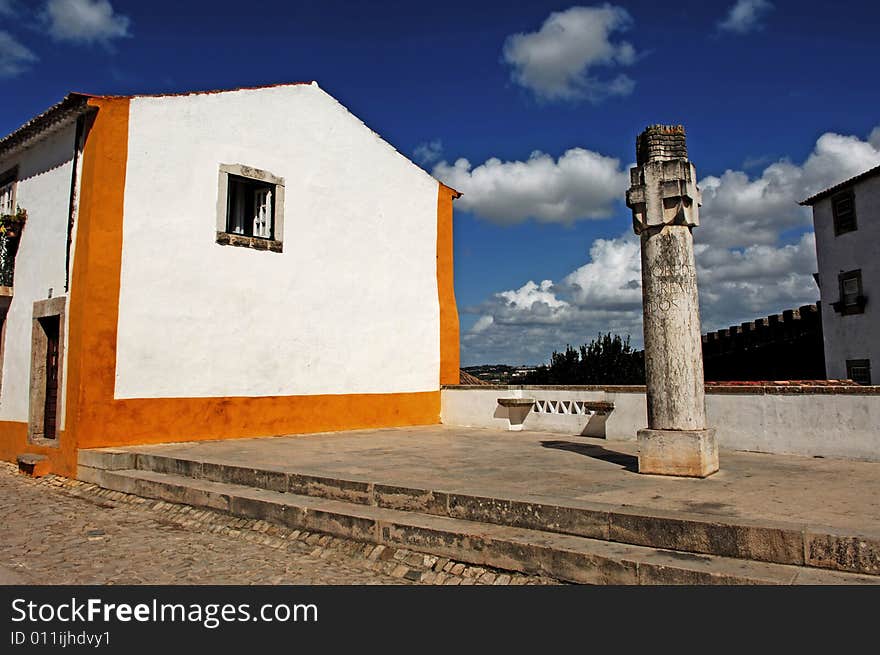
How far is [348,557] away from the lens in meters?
5.59

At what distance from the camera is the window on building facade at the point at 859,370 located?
21594 millimetres

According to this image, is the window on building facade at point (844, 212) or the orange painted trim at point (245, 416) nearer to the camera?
the orange painted trim at point (245, 416)

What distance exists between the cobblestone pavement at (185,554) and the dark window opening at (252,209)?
5.72 m

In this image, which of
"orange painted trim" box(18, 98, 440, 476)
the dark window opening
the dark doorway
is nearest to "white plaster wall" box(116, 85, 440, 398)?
"orange painted trim" box(18, 98, 440, 476)

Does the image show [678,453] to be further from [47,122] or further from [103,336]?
[47,122]

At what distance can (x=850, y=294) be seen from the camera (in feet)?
74.1

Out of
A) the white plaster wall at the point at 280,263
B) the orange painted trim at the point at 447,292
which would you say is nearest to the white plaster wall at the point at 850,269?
the orange painted trim at the point at 447,292

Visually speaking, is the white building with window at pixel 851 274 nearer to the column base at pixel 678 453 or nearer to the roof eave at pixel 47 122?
the column base at pixel 678 453

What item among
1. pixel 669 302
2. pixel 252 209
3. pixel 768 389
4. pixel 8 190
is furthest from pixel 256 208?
pixel 768 389

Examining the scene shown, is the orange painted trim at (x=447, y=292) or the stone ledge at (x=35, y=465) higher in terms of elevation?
the orange painted trim at (x=447, y=292)
